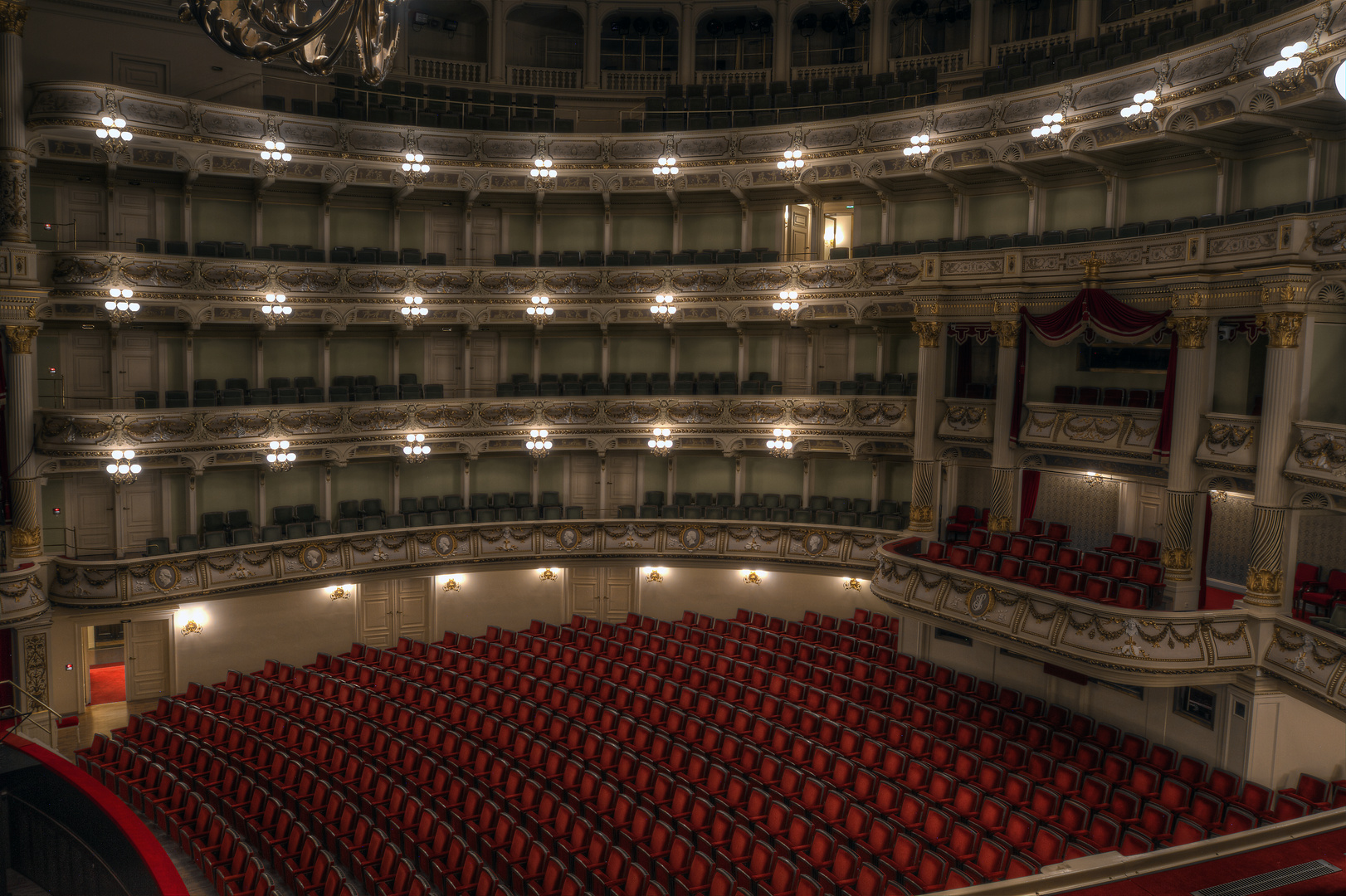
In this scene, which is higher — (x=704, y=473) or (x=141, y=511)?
(x=704, y=473)

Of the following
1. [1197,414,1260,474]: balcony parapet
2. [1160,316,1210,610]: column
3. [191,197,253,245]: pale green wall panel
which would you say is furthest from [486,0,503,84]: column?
[1197,414,1260,474]: balcony parapet

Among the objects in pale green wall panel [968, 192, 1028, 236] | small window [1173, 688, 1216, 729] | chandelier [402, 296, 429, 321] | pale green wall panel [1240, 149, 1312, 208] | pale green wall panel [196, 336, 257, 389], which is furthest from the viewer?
chandelier [402, 296, 429, 321]

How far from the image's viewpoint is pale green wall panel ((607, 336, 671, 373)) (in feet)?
80.2

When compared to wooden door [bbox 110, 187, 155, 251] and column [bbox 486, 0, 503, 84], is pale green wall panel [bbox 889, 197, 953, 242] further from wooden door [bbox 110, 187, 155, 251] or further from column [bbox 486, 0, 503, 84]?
wooden door [bbox 110, 187, 155, 251]

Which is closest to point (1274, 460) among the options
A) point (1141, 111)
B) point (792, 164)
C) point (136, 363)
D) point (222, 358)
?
point (1141, 111)

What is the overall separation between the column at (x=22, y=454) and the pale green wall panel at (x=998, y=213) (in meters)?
19.1

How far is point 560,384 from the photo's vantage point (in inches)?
918

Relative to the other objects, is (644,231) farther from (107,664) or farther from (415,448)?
(107,664)

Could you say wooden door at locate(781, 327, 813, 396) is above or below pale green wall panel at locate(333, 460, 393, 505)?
above

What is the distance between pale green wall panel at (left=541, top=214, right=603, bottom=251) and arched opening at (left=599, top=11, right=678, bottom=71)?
4735 millimetres

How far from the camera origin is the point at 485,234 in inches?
933

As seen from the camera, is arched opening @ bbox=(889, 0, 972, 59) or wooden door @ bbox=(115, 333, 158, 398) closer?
wooden door @ bbox=(115, 333, 158, 398)

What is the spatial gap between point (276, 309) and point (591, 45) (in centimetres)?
1097

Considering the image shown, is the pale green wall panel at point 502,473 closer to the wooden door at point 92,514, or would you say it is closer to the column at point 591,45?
the wooden door at point 92,514
